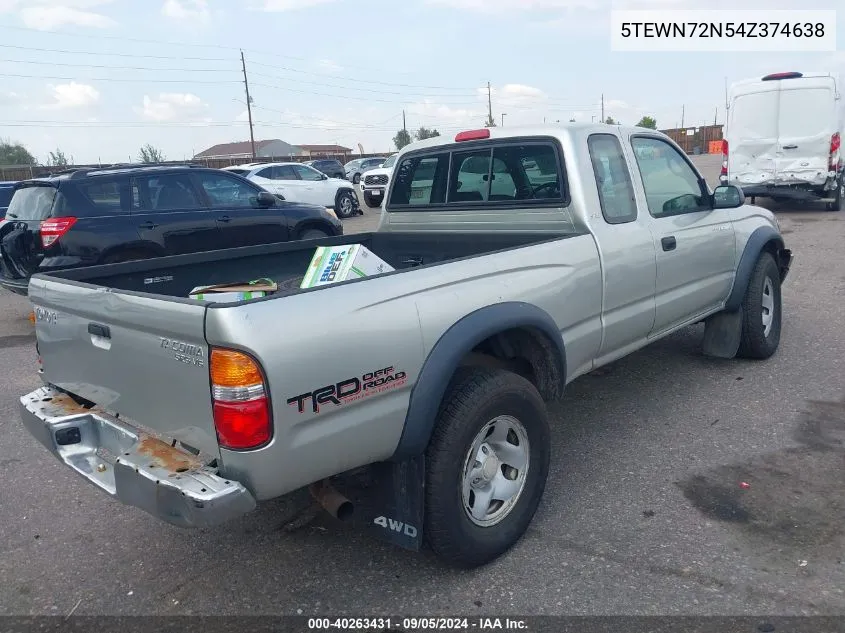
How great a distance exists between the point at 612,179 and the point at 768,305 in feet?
7.61

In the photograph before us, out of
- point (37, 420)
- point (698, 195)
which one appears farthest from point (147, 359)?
point (698, 195)

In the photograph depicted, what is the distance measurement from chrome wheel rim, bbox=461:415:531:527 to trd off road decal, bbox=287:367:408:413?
21.2 inches

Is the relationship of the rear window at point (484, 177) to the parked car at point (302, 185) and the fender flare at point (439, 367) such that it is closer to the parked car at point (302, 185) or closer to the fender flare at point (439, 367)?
the fender flare at point (439, 367)

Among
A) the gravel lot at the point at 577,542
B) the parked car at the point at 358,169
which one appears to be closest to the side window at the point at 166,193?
the gravel lot at the point at 577,542

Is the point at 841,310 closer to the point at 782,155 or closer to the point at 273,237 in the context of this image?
the point at 273,237

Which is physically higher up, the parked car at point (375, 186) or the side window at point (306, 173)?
the side window at point (306, 173)

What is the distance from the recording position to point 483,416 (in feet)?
9.53

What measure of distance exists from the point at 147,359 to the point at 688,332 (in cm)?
527

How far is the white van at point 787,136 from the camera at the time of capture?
544 inches

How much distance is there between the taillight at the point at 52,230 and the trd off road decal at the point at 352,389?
6158 millimetres

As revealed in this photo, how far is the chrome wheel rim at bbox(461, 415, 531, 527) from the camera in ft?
9.86

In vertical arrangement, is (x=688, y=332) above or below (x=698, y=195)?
below

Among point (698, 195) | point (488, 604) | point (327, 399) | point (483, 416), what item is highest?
point (698, 195)

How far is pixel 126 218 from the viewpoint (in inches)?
311
